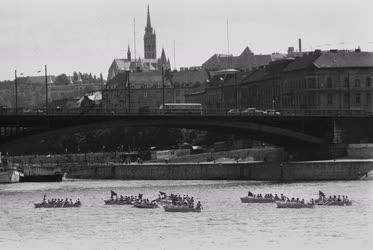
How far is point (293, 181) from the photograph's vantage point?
131m

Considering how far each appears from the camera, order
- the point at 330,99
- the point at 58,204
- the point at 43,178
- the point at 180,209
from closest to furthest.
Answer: the point at 180,209 < the point at 58,204 < the point at 43,178 < the point at 330,99

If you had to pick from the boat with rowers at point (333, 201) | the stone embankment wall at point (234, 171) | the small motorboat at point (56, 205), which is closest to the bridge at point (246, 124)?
the stone embankment wall at point (234, 171)

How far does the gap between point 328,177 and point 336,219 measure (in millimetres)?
41044

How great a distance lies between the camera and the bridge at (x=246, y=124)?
126m

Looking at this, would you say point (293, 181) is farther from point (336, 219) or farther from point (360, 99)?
point (360, 99)

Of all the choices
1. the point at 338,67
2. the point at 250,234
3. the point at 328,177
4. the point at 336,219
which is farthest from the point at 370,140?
the point at 250,234

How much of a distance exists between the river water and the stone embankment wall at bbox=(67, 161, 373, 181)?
7.44 m

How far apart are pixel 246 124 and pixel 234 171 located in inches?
383

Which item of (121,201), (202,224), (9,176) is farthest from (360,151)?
(202,224)

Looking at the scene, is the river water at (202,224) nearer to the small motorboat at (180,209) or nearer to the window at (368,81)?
the small motorboat at (180,209)

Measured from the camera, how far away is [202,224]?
87500 millimetres

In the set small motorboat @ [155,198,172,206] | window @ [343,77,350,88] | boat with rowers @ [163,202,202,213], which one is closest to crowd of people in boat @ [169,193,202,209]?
boat with rowers @ [163,202,202,213]

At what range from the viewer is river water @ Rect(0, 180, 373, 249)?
76.8m

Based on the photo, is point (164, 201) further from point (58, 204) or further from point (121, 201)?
point (58, 204)
